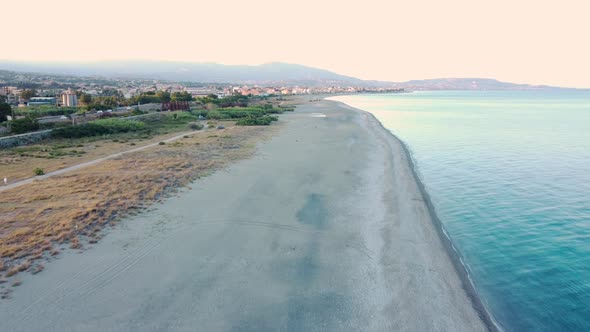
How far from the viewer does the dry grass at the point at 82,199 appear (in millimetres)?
9578

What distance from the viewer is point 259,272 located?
8906mm

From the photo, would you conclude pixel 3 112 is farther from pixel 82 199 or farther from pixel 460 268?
pixel 460 268

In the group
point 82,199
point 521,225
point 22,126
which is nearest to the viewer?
point 82,199

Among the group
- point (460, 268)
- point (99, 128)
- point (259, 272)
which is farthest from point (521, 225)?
point (99, 128)

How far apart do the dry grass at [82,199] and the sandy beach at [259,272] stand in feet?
2.59

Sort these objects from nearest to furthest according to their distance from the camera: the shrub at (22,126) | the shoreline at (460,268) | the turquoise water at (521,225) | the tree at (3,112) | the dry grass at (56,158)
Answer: the shoreline at (460,268)
the turquoise water at (521,225)
the dry grass at (56,158)
the shrub at (22,126)
the tree at (3,112)

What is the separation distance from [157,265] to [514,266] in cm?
960

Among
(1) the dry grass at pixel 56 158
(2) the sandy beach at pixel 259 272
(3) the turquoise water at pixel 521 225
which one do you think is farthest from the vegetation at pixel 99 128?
(3) the turquoise water at pixel 521 225

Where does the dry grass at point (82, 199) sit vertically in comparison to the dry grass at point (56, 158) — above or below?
above

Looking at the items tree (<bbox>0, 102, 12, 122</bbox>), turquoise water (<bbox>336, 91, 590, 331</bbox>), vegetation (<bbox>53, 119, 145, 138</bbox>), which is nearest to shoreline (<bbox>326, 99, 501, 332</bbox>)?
turquoise water (<bbox>336, 91, 590, 331</bbox>)

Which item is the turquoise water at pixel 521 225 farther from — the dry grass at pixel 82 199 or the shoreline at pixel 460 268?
the dry grass at pixel 82 199

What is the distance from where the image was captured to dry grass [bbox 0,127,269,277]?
31.4 ft

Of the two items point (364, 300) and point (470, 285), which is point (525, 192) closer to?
point (470, 285)

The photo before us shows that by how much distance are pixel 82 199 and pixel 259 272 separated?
790cm
